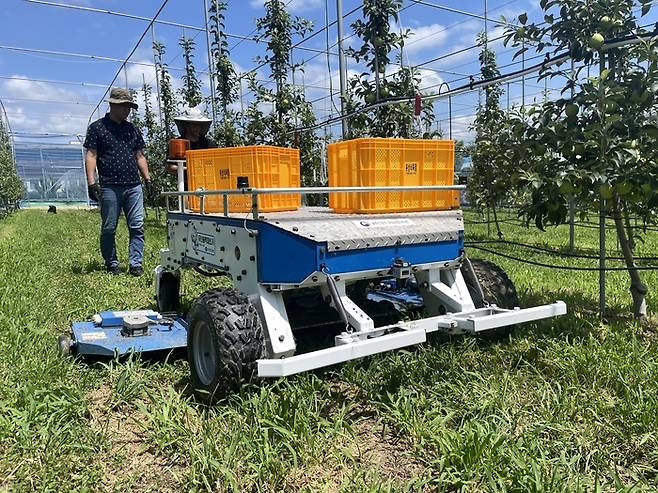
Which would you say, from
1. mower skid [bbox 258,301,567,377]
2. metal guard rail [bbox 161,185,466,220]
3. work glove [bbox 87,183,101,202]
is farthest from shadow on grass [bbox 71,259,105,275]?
mower skid [bbox 258,301,567,377]

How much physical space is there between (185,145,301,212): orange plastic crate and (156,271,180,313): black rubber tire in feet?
2.47

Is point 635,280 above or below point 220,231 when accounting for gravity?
below

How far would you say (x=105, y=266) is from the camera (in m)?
6.59

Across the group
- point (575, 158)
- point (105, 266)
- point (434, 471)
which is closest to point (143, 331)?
point (434, 471)

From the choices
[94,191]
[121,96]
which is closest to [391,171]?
[121,96]

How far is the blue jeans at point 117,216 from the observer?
19.7 feet

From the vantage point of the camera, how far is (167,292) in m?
4.53

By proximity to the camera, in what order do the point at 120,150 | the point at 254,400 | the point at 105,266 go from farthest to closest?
the point at 105,266 < the point at 120,150 < the point at 254,400

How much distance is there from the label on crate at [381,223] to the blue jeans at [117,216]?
3821 mm

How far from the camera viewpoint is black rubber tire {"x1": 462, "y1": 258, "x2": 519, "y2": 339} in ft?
11.1

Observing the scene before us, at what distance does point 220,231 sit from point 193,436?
1.30m

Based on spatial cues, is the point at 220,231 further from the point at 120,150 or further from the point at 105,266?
the point at 105,266

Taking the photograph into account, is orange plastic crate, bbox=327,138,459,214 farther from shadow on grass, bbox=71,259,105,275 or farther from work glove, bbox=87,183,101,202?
shadow on grass, bbox=71,259,105,275

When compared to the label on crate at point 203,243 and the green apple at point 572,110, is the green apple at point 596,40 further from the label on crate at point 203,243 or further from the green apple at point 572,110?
the label on crate at point 203,243
